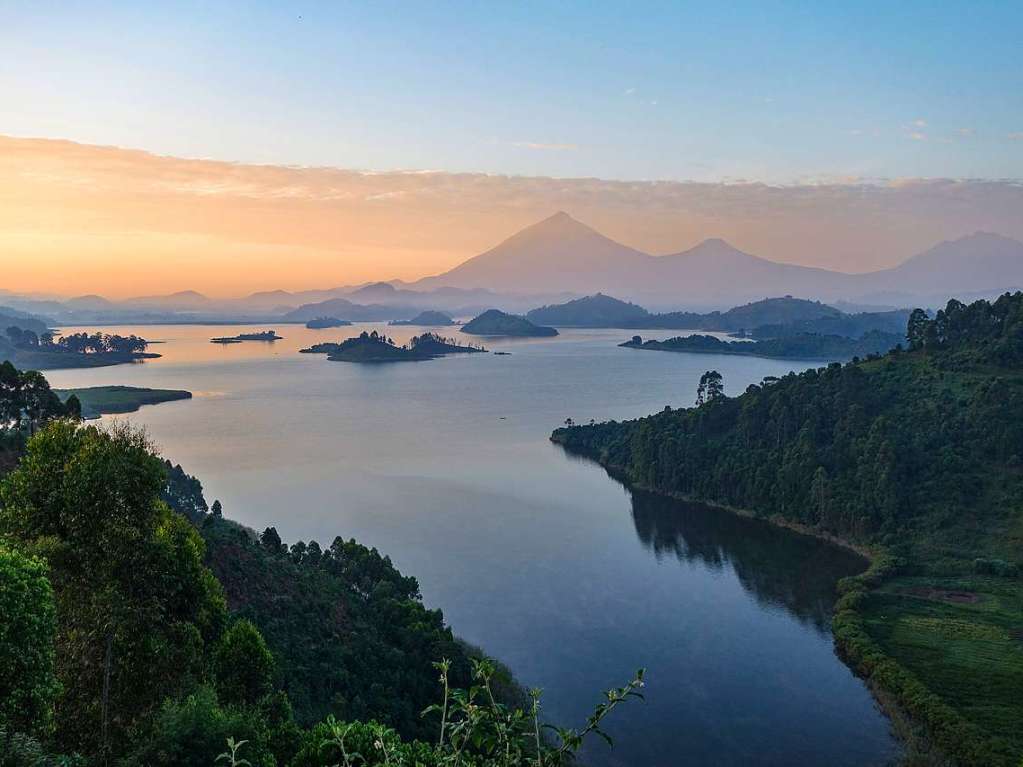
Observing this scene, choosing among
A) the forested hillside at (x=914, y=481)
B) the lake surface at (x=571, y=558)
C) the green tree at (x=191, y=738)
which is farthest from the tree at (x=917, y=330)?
the green tree at (x=191, y=738)

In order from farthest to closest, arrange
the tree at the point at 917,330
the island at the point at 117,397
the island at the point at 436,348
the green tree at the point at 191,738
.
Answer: the island at the point at 436,348 → the island at the point at 117,397 → the tree at the point at 917,330 → the green tree at the point at 191,738

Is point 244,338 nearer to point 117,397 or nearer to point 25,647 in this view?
point 117,397

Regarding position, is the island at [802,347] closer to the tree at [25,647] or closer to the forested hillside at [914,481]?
the forested hillside at [914,481]

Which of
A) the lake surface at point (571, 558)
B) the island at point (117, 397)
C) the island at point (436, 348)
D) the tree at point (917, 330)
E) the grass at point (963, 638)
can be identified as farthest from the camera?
the island at point (436, 348)

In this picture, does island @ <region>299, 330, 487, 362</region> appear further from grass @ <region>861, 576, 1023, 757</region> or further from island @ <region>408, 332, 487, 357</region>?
grass @ <region>861, 576, 1023, 757</region>

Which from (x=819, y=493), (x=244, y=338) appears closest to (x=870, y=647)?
(x=819, y=493)

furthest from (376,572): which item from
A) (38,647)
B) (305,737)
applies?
(38,647)

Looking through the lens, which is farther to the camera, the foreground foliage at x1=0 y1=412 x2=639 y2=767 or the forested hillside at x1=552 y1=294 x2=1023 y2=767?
the forested hillside at x1=552 y1=294 x2=1023 y2=767

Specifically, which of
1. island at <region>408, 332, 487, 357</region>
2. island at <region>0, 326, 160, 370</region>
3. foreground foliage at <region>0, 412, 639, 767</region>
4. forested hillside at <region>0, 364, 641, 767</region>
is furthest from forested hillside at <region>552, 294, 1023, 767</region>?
island at <region>0, 326, 160, 370</region>
